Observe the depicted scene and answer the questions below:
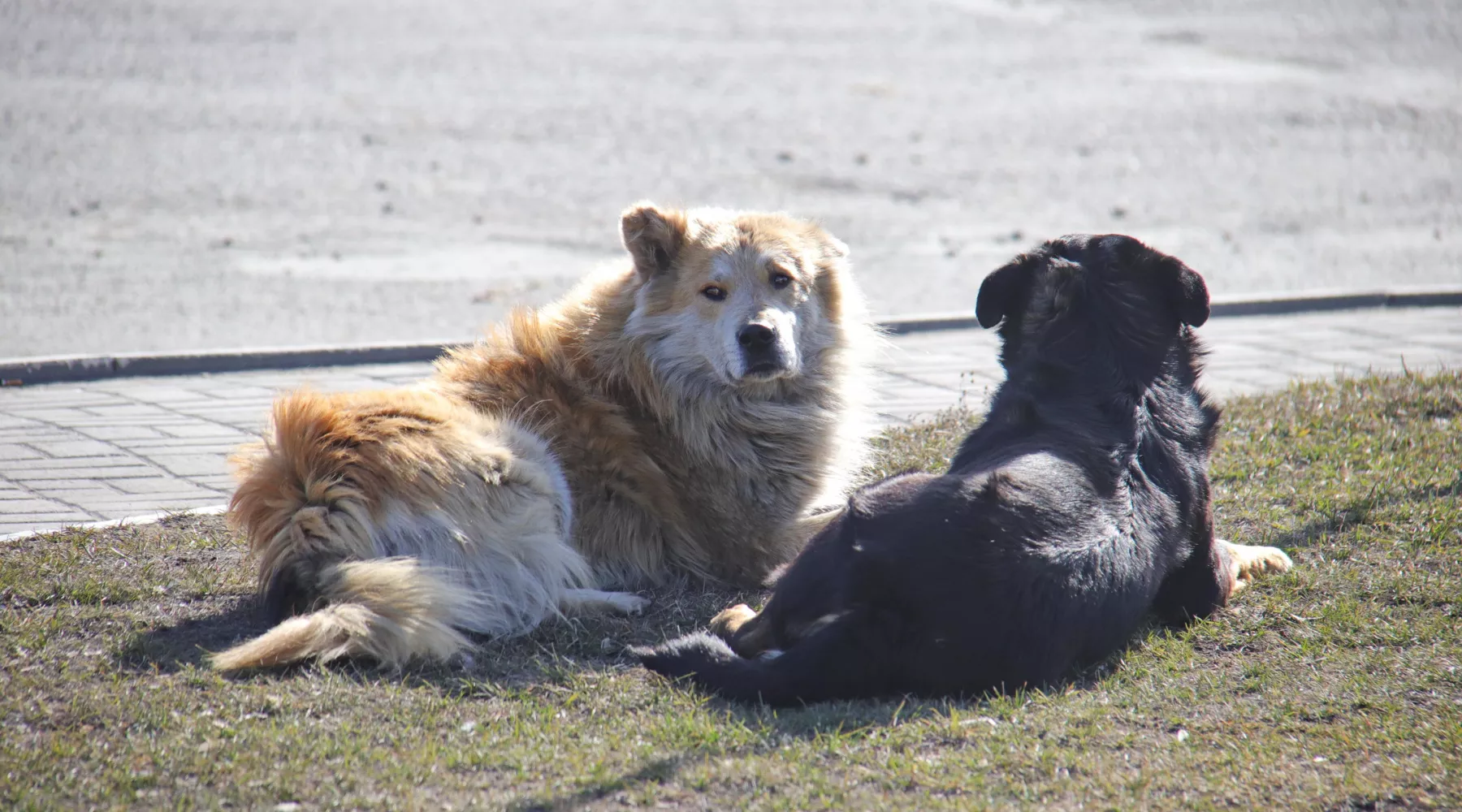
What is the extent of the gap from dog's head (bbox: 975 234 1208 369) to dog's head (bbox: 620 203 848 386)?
87cm

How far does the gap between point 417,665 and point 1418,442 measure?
5.04m

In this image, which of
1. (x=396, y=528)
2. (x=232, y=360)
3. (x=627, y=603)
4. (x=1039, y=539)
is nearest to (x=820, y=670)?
(x=1039, y=539)

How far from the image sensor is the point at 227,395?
737cm

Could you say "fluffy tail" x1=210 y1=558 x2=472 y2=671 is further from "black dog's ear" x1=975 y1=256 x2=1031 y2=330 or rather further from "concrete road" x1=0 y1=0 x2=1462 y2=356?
"concrete road" x1=0 y1=0 x2=1462 y2=356

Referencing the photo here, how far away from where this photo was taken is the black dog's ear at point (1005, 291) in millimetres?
4949

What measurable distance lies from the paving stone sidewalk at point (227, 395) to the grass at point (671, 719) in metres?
0.78

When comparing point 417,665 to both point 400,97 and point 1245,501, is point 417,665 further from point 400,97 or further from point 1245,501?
point 400,97

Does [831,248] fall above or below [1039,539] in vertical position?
Answer: above

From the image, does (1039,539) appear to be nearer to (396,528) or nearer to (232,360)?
(396,528)

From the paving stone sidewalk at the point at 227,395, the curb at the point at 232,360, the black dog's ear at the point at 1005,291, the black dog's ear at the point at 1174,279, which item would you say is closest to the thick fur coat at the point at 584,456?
the black dog's ear at the point at 1005,291

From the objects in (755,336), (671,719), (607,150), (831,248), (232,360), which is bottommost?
(671,719)

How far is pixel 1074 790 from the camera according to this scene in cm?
331

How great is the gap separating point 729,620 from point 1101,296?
5.90ft

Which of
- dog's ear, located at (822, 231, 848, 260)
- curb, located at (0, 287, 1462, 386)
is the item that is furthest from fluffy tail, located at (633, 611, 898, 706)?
curb, located at (0, 287, 1462, 386)
